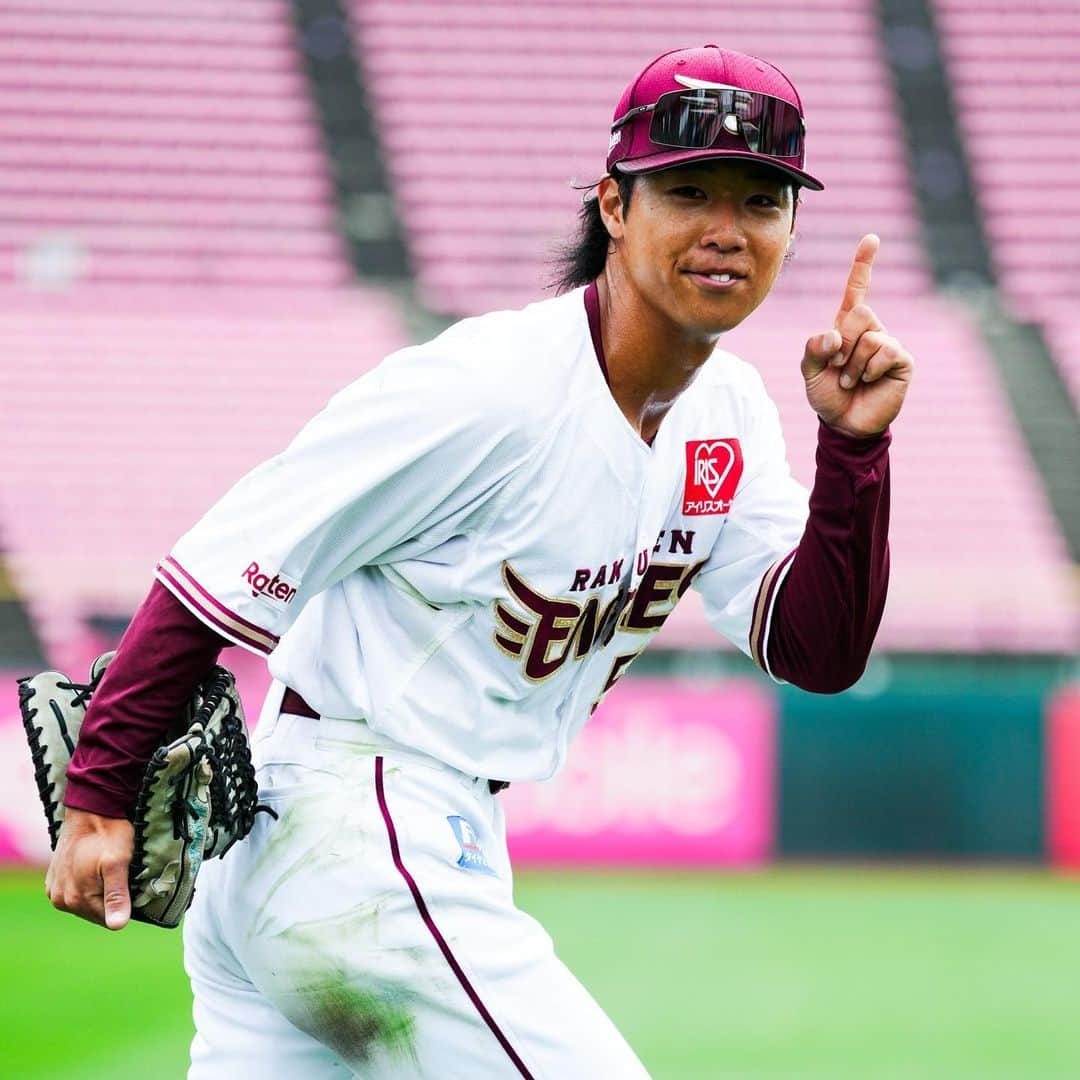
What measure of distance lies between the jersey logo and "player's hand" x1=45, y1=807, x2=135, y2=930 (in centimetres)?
107

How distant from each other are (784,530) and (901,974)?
544 centimetres

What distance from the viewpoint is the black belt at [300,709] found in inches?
109

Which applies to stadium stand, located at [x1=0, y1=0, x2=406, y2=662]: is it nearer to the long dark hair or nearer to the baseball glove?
the long dark hair

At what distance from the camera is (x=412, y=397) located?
2523 millimetres

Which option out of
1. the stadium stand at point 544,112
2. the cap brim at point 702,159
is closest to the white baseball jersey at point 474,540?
the cap brim at point 702,159

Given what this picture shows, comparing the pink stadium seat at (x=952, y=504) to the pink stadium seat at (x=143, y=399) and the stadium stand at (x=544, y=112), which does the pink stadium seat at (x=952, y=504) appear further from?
the pink stadium seat at (x=143, y=399)

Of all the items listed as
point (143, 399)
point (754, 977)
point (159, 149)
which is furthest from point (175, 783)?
point (159, 149)

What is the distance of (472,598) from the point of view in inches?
106

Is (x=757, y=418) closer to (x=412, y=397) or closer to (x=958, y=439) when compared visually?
(x=412, y=397)

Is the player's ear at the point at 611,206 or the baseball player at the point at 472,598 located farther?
the player's ear at the point at 611,206

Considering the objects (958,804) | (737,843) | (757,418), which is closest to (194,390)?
(737,843)

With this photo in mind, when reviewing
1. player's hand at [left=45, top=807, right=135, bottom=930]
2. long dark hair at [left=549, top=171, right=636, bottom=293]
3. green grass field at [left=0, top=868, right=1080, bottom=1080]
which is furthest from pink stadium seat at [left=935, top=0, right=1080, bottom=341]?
player's hand at [left=45, top=807, right=135, bottom=930]

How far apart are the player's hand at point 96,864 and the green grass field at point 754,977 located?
3.74 m

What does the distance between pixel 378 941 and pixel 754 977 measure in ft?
18.6
